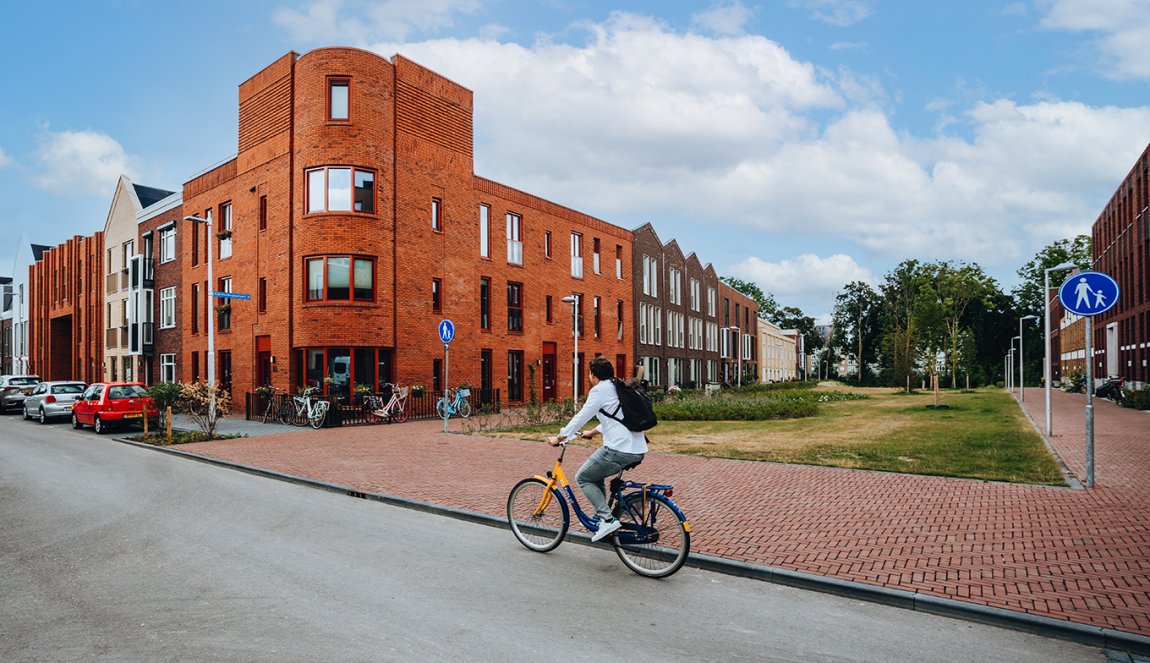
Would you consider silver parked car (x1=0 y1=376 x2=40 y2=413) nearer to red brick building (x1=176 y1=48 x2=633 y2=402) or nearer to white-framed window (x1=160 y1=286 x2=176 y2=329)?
white-framed window (x1=160 y1=286 x2=176 y2=329)

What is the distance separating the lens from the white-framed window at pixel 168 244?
3316 cm

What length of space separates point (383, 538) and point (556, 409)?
15.3 meters

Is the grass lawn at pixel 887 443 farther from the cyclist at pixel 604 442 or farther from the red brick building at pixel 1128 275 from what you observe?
the red brick building at pixel 1128 275

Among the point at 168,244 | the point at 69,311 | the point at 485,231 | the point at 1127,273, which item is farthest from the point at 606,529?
the point at 69,311

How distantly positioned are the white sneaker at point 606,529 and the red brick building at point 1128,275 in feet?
114

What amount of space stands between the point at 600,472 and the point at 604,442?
271 mm

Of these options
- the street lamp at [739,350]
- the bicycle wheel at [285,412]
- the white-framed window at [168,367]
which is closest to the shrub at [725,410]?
the bicycle wheel at [285,412]

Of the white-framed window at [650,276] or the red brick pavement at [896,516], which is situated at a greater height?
the white-framed window at [650,276]

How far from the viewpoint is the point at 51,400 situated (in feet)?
83.0

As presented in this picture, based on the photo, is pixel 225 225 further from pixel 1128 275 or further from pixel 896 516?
pixel 1128 275

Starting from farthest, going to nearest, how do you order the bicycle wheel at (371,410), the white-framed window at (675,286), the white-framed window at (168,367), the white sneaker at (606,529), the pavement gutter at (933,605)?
the white-framed window at (675,286)
the white-framed window at (168,367)
the bicycle wheel at (371,410)
the white sneaker at (606,529)
the pavement gutter at (933,605)

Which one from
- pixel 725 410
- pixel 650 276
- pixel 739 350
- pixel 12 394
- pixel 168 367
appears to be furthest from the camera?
pixel 739 350

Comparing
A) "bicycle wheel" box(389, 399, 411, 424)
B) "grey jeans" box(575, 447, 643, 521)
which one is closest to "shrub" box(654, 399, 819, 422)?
"bicycle wheel" box(389, 399, 411, 424)

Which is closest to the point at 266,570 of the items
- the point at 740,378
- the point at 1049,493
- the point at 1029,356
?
the point at 1049,493
